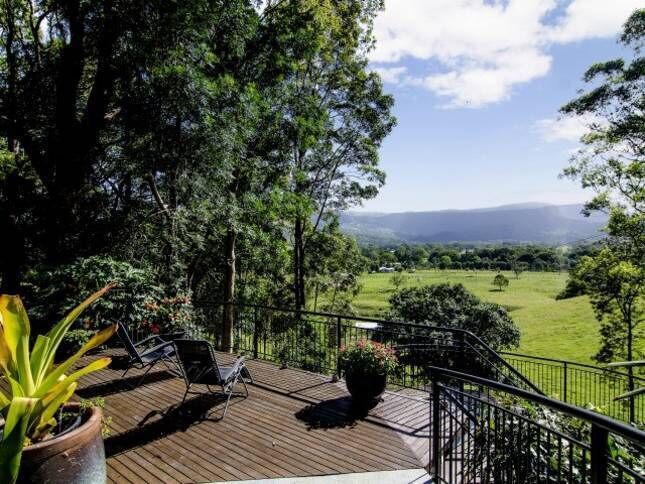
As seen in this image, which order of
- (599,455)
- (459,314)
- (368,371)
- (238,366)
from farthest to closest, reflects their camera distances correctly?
(459,314), (238,366), (368,371), (599,455)

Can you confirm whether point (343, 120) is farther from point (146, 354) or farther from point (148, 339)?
point (146, 354)

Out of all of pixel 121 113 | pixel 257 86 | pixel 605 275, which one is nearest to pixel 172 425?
pixel 121 113

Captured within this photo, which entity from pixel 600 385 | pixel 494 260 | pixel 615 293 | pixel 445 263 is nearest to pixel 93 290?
pixel 600 385

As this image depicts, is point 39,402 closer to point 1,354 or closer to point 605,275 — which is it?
point 1,354

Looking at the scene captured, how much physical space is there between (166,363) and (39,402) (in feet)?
15.3

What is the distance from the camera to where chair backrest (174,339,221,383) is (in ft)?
16.2

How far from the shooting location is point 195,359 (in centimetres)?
501

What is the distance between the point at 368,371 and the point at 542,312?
47.2 m

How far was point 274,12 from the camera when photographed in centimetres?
1291

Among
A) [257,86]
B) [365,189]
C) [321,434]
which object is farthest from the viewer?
[365,189]

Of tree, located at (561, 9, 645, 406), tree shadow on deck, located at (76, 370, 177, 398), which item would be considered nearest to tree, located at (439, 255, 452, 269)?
tree, located at (561, 9, 645, 406)

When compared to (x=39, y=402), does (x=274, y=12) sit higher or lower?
higher

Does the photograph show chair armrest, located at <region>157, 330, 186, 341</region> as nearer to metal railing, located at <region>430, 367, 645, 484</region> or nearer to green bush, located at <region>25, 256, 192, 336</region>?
green bush, located at <region>25, 256, 192, 336</region>

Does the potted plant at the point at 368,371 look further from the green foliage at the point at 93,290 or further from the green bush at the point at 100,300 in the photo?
the green foliage at the point at 93,290
